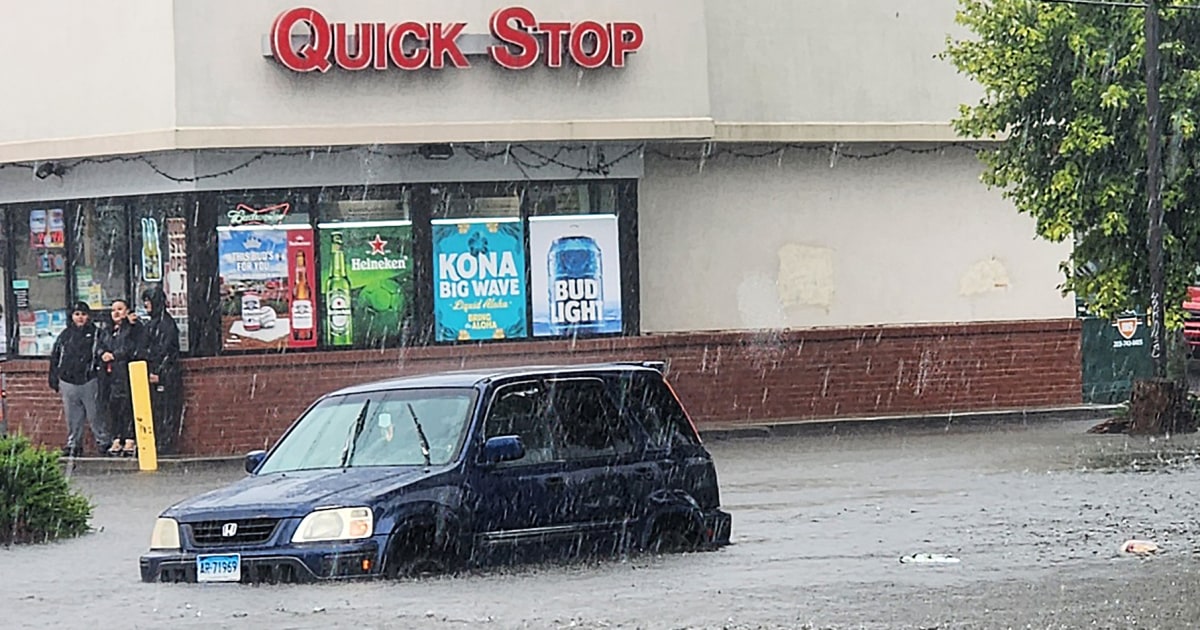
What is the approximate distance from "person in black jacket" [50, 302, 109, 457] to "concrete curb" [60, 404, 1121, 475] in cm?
31

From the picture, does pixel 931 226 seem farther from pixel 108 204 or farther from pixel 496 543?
pixel 496 543

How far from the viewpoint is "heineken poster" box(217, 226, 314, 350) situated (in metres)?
27.0

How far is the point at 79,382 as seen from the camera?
26.8 m

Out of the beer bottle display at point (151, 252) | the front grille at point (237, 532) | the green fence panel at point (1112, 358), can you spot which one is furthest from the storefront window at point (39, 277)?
the front grille at point (237, 532)

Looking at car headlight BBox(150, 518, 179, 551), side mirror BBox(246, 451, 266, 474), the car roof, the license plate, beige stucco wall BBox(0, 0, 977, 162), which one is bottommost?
the license plate

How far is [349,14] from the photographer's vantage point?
26.6 m

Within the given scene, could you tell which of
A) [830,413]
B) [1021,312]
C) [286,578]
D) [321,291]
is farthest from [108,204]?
[286,578]

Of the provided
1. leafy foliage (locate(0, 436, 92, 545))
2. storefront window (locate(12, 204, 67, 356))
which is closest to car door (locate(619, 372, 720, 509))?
leafy foliage (locate(0, 436, 92, 545))

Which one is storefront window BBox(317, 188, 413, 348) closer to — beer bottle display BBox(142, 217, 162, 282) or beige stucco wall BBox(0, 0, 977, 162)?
beige stucco wall BBox(0, 0, 977, 162)

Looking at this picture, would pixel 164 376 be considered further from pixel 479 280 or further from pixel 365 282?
pixel 479 280

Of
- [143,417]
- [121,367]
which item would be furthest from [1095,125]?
[121,367]

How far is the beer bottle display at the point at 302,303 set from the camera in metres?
27.3

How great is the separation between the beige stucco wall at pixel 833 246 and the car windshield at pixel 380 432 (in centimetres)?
1519

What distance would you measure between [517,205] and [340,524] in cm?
1556
